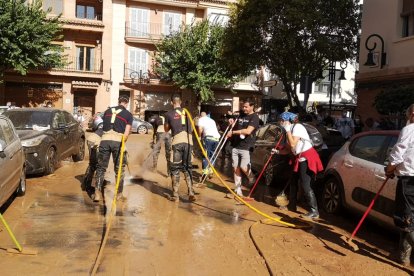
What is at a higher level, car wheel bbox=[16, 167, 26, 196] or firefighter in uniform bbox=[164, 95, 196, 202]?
firefighter in uniform bbox=[164, 95, 196, 202]

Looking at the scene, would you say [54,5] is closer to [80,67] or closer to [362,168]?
[80,67]

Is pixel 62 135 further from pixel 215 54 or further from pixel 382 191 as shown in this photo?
pixel 215 54

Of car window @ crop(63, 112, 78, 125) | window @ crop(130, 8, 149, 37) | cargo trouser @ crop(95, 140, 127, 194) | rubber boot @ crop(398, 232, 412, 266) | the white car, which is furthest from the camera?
window @ crop(130, 8, 149, 37)

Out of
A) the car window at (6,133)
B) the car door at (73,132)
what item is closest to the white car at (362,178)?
the car window at (6,133)

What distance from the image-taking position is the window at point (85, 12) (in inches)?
1437

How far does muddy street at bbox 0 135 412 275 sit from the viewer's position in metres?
4.99

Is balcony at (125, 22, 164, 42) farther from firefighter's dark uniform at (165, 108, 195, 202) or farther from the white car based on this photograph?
the white car

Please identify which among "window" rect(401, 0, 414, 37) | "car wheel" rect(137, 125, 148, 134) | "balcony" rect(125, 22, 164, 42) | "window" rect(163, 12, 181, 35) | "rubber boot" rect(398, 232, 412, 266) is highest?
"window" rect(163, 12, 181, 35)

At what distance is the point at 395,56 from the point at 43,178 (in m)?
12.0

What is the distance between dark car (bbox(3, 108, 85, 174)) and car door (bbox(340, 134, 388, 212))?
637 cm

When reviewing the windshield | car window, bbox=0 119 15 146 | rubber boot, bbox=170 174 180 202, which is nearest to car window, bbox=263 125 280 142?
rubber boot, bbox=170 174 180 202

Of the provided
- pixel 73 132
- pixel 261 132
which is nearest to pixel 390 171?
pixel 261 132

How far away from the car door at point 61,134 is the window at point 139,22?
85.0 ft

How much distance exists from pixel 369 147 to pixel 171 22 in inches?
1290
